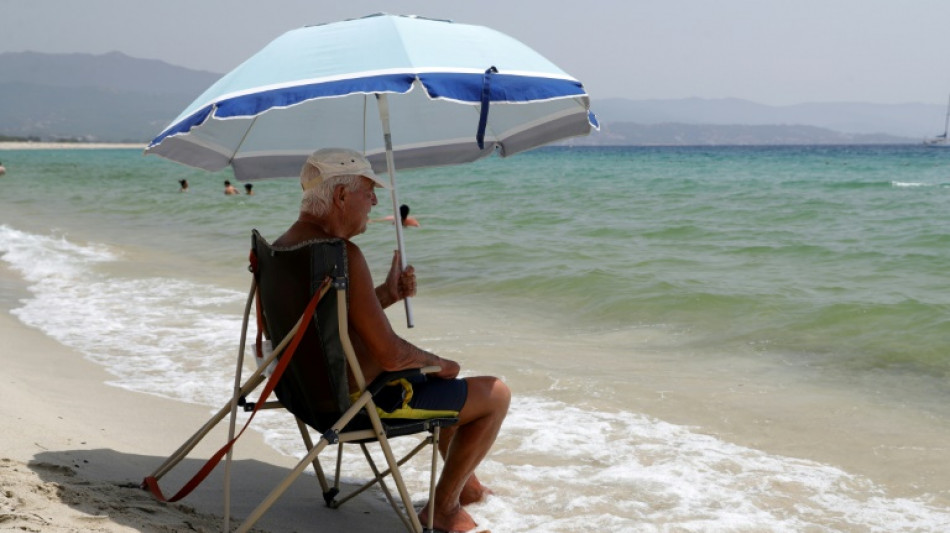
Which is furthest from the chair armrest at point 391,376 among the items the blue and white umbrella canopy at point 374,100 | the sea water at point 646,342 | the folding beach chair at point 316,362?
the sea water at point 646,342

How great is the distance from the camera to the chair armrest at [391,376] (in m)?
3.23

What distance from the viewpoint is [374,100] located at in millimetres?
5070

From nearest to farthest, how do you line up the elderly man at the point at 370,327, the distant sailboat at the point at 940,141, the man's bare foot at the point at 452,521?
the elderly man at the point at 370,327
the man's bare foot at the point at 452,521
the distant sailboat at the point at 940,141

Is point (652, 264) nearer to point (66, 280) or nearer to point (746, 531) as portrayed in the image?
point (66, 280)

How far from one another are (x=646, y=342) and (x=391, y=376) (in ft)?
16.0

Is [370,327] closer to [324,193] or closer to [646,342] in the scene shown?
[324,193]

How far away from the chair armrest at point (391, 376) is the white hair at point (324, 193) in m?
0.60

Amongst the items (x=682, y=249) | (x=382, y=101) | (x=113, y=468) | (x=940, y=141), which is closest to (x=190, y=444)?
(x=113, y=468)

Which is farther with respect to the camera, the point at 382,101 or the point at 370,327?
the point at 382,101

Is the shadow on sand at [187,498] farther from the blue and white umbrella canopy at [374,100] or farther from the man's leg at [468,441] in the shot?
the blue and white umbrella canopy at [374,100]

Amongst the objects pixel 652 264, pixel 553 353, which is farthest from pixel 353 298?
pixel 652 264

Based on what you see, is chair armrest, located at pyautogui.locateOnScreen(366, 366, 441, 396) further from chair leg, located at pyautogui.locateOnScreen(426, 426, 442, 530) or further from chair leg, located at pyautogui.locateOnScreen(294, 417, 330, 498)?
chair leg, located at pyautogui.locateOnScreen(294, 417, 330, 498)

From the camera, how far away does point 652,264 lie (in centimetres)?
1218

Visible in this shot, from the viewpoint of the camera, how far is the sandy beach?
3.13 m
